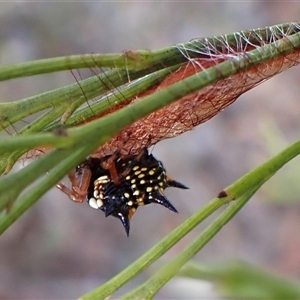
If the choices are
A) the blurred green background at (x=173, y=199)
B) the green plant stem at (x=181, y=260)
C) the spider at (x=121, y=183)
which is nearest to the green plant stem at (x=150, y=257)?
the green plant stem at (x=181, y=260)

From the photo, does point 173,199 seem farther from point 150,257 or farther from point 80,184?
point 150,257

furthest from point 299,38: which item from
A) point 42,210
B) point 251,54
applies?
point 42,210

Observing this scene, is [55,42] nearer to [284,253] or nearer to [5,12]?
[5,12]

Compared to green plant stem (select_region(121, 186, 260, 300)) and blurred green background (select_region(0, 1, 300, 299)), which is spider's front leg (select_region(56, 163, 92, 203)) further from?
blurred green background (select_region(0, 1, 300, 299))

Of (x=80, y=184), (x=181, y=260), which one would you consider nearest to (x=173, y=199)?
(x=80, y=184)

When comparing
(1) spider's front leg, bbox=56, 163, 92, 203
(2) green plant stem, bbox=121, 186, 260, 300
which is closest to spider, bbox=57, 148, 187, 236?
(1) spider's front leg, bbox=56, 163, 92, 203
